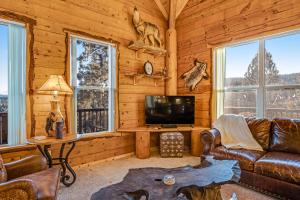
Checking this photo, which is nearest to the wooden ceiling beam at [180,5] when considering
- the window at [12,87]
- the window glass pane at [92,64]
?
the window glass pane at [92,64]

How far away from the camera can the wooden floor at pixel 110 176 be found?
2316 mm

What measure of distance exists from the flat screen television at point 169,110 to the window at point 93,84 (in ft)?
2.47

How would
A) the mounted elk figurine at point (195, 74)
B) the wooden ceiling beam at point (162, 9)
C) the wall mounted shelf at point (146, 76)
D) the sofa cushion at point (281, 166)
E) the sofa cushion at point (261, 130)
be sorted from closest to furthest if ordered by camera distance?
1. the sofa cushion at point (281, 166)
2. the sofa cushion at point (261, 130)
3. the wall mounted shelf at point (146, 76)
4. the mounted elk figurine at point (195, 74)
5. the wooden ceiling beam at point (162, 9)

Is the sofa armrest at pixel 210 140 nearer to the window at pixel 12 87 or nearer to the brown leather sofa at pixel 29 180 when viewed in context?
the brown leather sofa at pixel 29 180

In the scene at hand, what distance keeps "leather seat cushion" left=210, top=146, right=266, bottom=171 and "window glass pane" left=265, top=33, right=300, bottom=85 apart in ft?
4.43

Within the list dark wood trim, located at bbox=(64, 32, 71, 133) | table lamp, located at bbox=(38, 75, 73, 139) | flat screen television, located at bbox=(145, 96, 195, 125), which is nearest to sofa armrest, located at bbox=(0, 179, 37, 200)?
table lamp, located at bbox=(38, 75, 73, 139)

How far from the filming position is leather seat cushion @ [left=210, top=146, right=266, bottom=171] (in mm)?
2420

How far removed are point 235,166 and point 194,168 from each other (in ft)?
1.41

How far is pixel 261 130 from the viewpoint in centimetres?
291

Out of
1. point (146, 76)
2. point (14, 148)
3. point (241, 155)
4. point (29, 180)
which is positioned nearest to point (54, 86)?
point (14, 148)

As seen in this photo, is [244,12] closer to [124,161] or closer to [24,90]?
[124,161]

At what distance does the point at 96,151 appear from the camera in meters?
3.49

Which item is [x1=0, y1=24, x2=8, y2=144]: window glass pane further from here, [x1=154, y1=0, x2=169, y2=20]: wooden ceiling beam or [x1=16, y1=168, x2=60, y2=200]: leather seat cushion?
[x1=154, y1=0, x2=169, y2=20]: wooden ceiling beam

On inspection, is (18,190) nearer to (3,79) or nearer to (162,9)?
(3,79)
